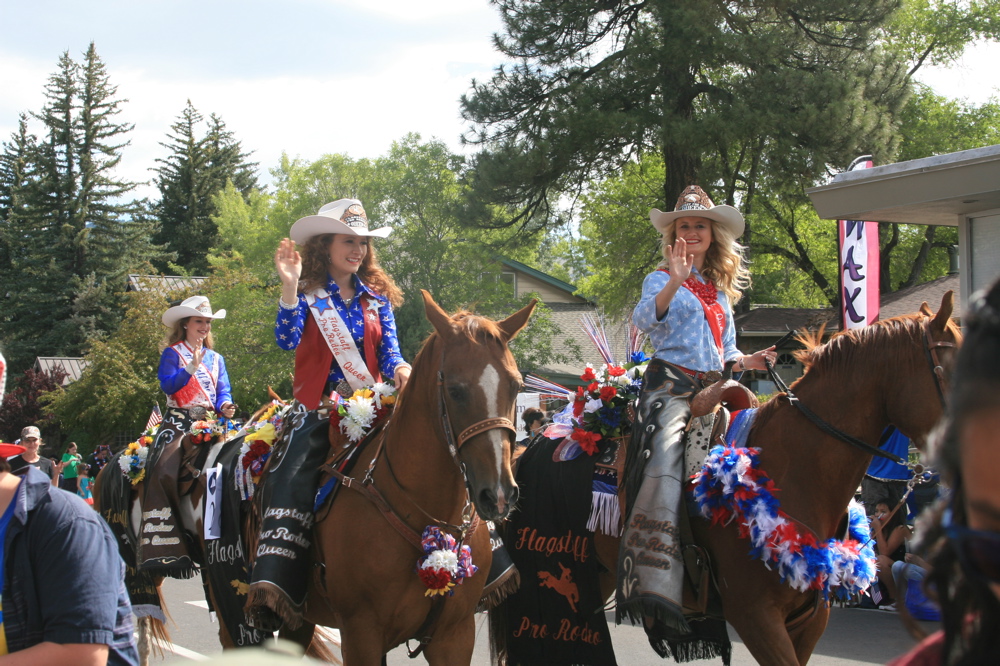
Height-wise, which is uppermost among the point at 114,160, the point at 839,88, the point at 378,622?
the point at 114,160

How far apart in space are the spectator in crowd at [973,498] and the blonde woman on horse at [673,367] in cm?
316

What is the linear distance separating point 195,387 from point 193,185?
5921 centimetres

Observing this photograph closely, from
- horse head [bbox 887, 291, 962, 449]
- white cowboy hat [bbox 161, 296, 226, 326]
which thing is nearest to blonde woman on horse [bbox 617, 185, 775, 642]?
horse head [bbox 887, 291, 962, 449]

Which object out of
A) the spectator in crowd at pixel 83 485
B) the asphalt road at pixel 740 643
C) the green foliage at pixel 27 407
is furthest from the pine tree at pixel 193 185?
the asphalt road at pixel 740 643

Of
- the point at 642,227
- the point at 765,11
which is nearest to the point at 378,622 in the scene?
the point at 765,11

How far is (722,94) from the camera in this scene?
16406mm

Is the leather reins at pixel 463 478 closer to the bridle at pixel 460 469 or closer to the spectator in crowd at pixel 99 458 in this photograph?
the bridle at pixel 460 469

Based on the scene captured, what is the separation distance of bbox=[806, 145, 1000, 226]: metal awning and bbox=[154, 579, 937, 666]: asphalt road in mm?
4013

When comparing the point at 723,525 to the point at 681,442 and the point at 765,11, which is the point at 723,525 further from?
the point at 765,11

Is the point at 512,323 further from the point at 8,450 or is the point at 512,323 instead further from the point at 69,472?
the point at 69,472

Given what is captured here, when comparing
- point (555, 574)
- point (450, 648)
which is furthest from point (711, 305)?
point (450, 648)

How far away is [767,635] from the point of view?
3918 mm

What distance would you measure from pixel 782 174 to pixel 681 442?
13279mm

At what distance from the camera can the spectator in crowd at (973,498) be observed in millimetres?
996
